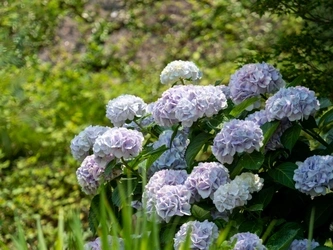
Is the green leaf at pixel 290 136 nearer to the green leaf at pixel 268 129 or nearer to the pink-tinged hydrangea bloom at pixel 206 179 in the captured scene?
the green leaf at pixel 268 129

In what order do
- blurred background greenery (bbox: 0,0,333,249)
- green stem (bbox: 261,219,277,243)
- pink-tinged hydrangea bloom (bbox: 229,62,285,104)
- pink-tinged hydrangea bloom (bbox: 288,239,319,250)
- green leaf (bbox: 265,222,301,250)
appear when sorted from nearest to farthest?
green stem (bbox: 261,219,277,243), green leaf (bbox: 265,222,301,250), pink-tinged hydrangea bloom (bbox: 288,239,319,250), pink-tinged hydrangea bloom (bbox: 229,62,285,104), blurred background greenery (bbox: 0,0,333,249)

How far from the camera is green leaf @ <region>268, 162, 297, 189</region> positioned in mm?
2924

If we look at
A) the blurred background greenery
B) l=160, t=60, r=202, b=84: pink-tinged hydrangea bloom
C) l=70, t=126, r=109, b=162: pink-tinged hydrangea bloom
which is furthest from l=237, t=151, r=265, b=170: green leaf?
the blurred background greenery

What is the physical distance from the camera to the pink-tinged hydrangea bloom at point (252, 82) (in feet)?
10.3

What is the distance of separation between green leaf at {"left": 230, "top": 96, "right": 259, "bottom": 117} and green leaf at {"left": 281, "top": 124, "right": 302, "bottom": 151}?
7.1 inches

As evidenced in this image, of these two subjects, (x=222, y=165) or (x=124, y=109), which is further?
(x=124, y=109)

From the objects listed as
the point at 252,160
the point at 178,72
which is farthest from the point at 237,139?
the point at 178,72

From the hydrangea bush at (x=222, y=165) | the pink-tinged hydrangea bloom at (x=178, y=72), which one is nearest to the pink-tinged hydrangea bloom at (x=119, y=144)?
the hydrangea bush at (x=222, y=165)

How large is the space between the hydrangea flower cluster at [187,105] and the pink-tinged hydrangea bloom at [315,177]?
0.42 m

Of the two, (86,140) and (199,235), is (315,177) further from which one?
(86,140)

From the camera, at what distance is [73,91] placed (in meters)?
6.58

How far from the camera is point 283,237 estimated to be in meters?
2.87

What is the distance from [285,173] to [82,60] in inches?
177

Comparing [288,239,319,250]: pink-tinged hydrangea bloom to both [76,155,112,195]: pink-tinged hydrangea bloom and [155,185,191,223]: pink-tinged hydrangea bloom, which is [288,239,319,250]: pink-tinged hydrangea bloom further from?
[76,155,112,195]: pink-tinged hydrangea bloom
